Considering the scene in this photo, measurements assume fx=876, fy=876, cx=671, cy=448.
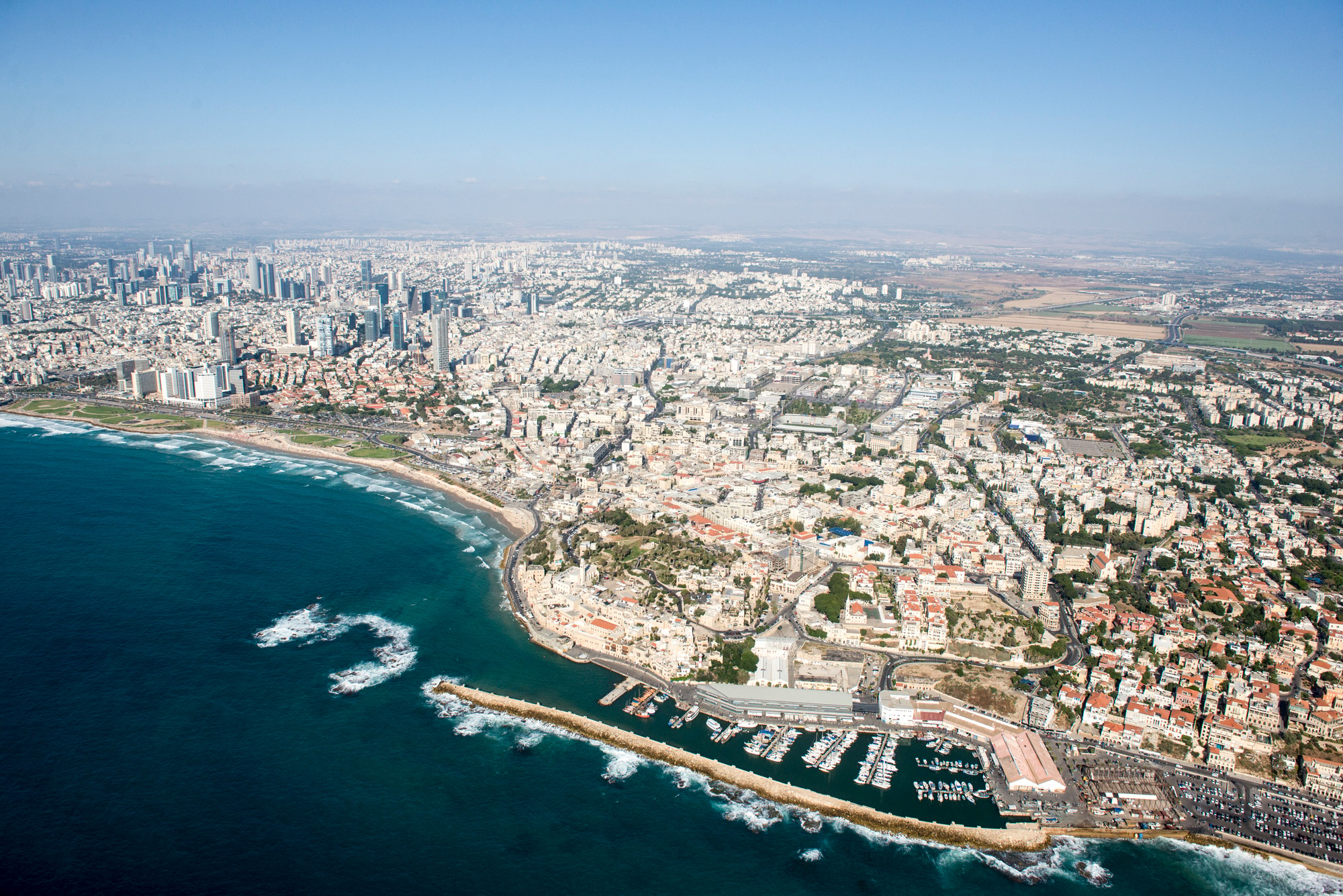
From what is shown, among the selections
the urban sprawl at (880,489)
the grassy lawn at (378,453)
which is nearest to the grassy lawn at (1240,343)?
the urban sprawl at (880,489)

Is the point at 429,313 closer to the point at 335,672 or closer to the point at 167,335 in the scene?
the point at 167,335

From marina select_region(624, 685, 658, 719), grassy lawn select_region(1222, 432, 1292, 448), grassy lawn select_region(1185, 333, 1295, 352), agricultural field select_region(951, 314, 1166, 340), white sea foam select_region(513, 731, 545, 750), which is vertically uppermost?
agricultural field select_region(951, 314, 1166, 340)

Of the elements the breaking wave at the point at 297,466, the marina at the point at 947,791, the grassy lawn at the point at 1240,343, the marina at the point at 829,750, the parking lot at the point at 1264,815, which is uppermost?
the grassy lawn at the point at 1240,343

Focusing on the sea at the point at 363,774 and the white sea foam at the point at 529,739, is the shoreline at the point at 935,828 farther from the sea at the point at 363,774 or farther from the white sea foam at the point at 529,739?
the white sea foam at the point at 529,739

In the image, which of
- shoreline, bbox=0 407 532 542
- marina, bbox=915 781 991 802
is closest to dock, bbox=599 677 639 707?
marina, bbox=915 781 991 802

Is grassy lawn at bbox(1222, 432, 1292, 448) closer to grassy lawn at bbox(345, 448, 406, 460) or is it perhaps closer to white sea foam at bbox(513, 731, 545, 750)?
white sea foam at bbox(513, 731, 545, 750)
